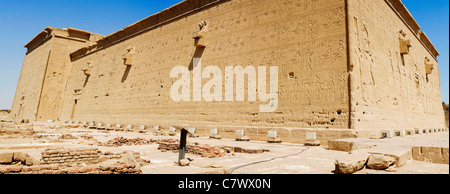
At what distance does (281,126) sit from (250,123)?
124 centimetres

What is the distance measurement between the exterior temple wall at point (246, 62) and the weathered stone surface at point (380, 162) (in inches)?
168

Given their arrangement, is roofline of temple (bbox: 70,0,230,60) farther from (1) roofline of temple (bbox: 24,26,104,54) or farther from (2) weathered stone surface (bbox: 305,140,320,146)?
(2) weathered stone surface (bbox: 305,140,320,146)

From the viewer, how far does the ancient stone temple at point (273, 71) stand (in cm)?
758

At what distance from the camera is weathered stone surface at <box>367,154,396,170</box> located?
2906 millimetres

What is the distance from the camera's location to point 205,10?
12.0 metres

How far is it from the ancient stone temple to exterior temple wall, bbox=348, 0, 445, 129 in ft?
0.17

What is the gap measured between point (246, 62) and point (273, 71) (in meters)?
1.32

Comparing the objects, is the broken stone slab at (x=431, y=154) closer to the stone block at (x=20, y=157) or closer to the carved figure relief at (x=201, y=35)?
the stone block at (x=20, y=157)

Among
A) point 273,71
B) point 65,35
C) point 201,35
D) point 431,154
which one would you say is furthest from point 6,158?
point 65,35

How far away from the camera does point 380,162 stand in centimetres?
292

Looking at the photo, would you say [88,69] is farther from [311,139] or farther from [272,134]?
[311,139]

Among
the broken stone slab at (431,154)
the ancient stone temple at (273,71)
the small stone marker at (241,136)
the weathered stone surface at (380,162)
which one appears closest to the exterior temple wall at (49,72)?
the ancient stone temple at (273,71)

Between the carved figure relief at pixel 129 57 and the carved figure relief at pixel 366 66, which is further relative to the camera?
the carved figure relief at pixel 129 57
